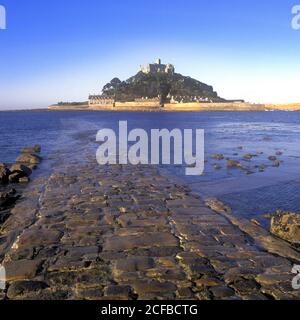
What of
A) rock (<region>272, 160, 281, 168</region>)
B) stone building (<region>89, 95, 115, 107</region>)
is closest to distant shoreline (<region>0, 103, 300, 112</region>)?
stone building (<region>89, 95, 115, 107</region>)

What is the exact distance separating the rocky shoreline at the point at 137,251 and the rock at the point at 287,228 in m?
0.37

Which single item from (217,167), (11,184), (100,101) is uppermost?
(100,101)

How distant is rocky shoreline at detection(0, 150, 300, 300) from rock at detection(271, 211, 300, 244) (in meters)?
0.37

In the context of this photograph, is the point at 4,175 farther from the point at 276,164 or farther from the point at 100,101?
the point at 100,101

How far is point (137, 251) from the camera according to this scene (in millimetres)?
5859

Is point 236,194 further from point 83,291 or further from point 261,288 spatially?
point 83,291

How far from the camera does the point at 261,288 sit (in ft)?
15.5

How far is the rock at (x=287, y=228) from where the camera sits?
7082 millimetres

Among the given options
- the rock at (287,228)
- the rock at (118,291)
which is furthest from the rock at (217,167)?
the rock at (118,291)

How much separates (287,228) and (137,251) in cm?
309

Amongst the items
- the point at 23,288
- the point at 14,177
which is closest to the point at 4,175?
the point at 14,177

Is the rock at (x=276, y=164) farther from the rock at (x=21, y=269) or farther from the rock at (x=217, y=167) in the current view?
the rock at (x=21, y=269)

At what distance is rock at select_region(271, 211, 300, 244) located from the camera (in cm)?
708

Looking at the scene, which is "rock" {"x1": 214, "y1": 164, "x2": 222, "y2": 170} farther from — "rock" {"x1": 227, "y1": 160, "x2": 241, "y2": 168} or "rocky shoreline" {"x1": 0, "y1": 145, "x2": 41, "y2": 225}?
"rocky shoreline" {"x1": 0, "y1": 145, "x2": 41, "y2": 225}
